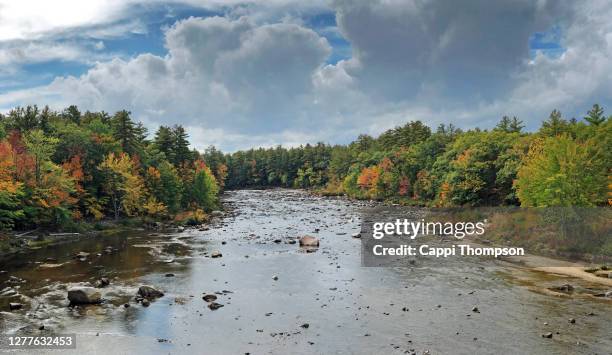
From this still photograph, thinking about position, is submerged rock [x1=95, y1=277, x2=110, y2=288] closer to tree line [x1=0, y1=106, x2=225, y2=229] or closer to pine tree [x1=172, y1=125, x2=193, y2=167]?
→ tree line [x1=0, y1=106, x2=225, y2=229]

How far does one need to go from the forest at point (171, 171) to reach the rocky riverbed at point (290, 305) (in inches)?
421

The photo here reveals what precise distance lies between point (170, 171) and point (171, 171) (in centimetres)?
38

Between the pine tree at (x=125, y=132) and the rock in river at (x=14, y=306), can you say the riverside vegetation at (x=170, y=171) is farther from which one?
the rock in river at (x=14, y=306)

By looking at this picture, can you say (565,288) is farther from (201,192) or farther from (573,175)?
(201,192)

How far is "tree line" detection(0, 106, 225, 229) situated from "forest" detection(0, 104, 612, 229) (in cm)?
15

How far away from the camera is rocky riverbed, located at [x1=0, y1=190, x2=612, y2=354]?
23672 millimetres

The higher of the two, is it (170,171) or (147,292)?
(170,171)

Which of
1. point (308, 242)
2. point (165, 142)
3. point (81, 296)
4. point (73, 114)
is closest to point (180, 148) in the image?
point (165, 142)

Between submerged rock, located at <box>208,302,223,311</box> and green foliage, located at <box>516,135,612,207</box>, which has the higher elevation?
green foliage, located at <box>516,135,612,207</box>

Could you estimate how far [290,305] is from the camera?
30.1m

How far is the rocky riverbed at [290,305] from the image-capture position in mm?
23672

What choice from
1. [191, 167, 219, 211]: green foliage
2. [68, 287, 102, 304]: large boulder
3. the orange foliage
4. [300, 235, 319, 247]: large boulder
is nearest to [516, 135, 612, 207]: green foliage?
[300, 235, 319, 247]: large boulder

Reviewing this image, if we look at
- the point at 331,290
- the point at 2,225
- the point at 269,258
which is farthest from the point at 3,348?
the point at 2,225

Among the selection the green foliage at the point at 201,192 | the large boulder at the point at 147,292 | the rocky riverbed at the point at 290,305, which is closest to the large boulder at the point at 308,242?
the rocky riverbed at the point at 290,305
